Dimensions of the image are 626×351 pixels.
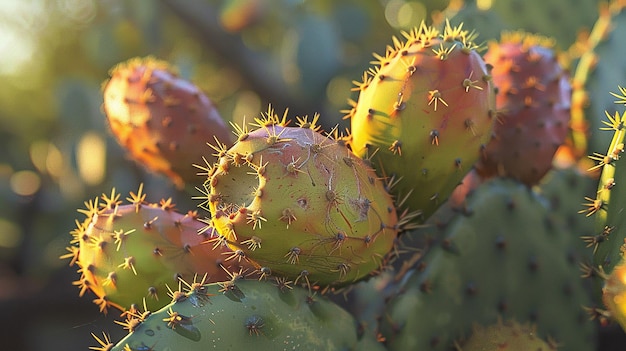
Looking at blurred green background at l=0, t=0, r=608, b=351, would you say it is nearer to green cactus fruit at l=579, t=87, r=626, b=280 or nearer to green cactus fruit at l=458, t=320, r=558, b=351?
green cactus fruit at l=458, t=320, r=558, b=351

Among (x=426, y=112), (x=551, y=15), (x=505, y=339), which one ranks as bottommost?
(x=505, y=339)

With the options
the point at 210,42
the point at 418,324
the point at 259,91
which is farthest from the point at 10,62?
the point at 418,324

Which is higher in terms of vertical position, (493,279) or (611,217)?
(611,217)

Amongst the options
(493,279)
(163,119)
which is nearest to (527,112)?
(493,279)

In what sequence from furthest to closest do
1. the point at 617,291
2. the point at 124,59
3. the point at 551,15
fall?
the point at 124,59 → the point at 551,15 → the point at 617,291

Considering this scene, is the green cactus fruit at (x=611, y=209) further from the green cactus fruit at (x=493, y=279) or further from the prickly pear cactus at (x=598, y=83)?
the prickly pear cactus at (x=598, y=83)

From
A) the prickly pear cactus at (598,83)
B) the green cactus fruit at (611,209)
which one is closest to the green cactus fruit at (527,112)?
the prickly pear cactus at (598,83)

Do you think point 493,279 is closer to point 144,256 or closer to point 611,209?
point 611,209
